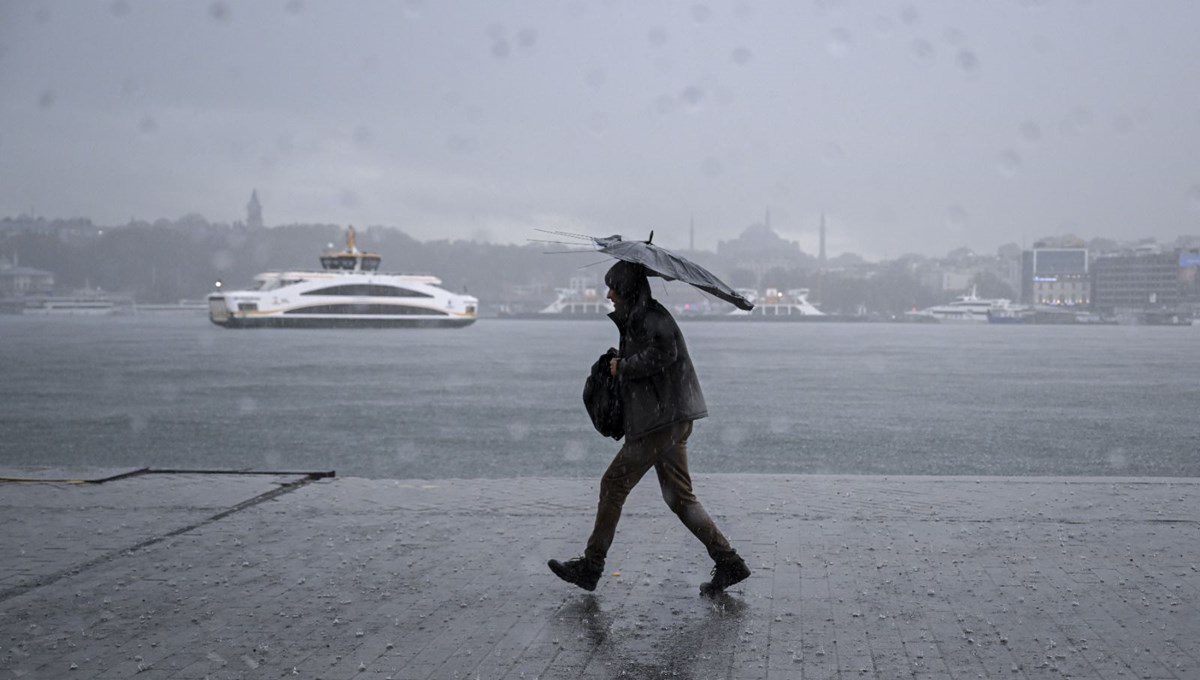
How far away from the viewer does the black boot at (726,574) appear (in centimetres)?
521

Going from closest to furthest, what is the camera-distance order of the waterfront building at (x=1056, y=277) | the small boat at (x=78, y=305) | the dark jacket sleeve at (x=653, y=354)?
the dark jacket sleeve at (x=653, y=354), the small boat at (x=78, y=305), the waterfront building at (x=1056, y=277)

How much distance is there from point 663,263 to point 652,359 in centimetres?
43

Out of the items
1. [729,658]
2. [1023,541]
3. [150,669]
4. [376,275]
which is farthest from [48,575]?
[376,275]

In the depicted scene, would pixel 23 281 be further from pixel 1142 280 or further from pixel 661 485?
pixel 661 485

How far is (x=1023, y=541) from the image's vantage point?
629 cm

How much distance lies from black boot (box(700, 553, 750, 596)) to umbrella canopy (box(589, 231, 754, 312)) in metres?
1.11

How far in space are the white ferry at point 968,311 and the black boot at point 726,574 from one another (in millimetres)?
147656

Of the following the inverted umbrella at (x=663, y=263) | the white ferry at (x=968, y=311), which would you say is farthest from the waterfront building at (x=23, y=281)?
the inverted umbrella at (x=663, y=263)

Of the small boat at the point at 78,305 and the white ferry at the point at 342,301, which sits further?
the small boat at the point at 78,305

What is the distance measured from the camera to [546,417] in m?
23.2

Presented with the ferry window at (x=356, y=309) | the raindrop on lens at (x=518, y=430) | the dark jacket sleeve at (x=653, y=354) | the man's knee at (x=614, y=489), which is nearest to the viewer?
the dark jacket sleeve at (x=653, y=354)

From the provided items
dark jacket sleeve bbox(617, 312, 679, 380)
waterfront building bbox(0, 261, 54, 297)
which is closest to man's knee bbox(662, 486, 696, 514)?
dark jacket sleeve bbox(617, 312, 679, 380)

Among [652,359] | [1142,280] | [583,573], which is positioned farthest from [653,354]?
[1142,280]

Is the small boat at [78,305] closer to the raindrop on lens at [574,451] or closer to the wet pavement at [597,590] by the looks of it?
the raindrop on lens at [574,451]
